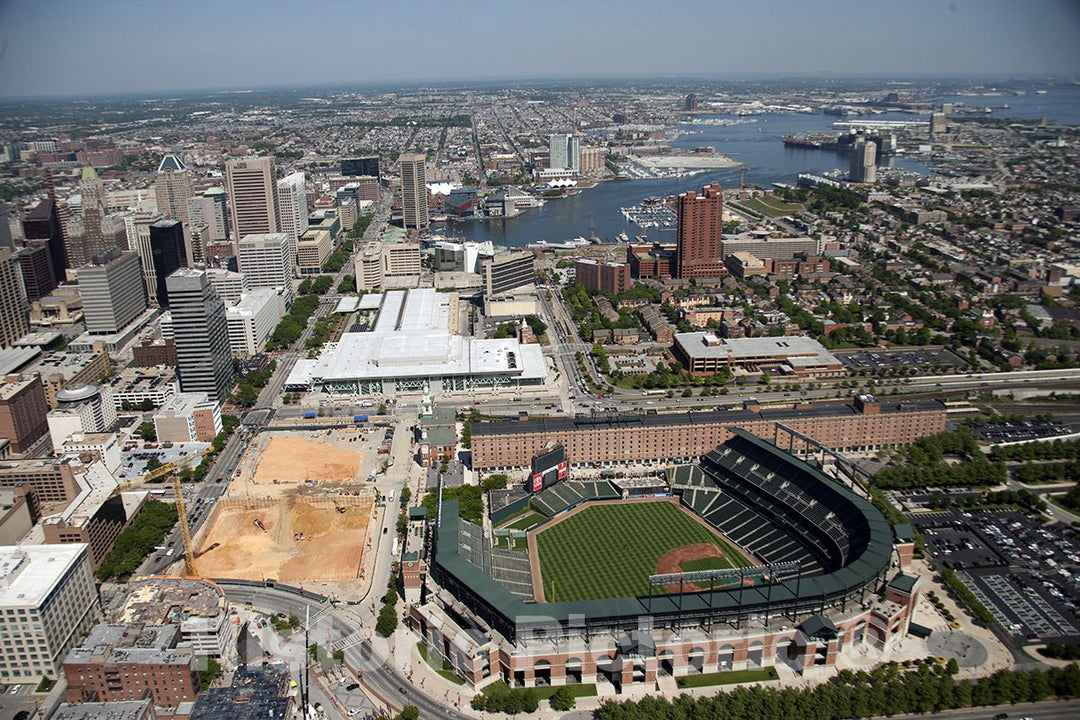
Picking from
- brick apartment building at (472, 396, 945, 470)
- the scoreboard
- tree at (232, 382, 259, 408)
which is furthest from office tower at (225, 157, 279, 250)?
the scoreboard

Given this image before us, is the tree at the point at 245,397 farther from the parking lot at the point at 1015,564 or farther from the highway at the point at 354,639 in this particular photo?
the parking lot at the point at 1015,564

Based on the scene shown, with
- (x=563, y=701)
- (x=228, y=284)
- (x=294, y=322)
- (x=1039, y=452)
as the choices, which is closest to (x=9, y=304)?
(x=228, y=284)

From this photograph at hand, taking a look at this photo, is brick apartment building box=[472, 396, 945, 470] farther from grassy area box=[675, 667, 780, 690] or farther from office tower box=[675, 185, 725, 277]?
office tower box=[675, 185, 725, 277]

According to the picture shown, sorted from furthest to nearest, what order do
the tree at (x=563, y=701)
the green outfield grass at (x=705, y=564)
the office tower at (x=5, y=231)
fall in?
the office tower at (x=5, y=231)
the green outfield grass at (x=705, y=564)
the tree at (x=563, y=701)

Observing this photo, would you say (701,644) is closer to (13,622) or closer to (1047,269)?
(13,622)

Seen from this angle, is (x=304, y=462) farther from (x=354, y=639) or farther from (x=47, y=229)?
(x=47, y=229)

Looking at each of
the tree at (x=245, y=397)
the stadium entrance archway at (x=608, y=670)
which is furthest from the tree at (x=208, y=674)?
the tree at (x=245, y=397)

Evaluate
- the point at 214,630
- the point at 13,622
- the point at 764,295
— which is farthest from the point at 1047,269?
the point at 13,622
